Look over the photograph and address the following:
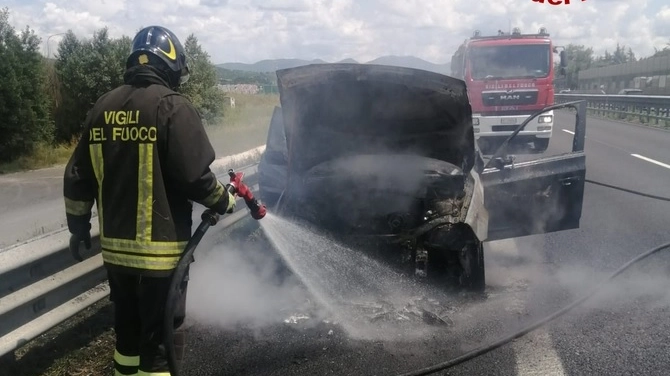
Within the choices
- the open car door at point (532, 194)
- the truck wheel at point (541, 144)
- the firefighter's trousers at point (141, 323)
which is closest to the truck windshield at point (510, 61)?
the truck wheel at point (541, 144)

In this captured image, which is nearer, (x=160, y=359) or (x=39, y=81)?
(x=160, y=359)

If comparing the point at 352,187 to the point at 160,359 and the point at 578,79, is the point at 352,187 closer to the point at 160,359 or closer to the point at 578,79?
the point at 160,359

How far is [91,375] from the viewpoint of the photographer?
12.4ft

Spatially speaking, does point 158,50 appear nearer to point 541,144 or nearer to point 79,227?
point 79,227

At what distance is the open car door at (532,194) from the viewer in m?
5.85

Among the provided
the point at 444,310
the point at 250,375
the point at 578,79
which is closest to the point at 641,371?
the point at 444,310

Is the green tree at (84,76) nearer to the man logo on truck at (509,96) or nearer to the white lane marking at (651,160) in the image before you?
the man logo on truck at (509,96)

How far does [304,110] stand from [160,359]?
109 inches

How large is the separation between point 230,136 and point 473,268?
57.6ft

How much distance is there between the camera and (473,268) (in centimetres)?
498

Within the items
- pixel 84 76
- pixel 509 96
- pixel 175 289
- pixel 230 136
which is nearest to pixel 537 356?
pixel 175 289

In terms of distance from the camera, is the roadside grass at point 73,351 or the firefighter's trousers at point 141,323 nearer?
the firefighter's trousers at point 141,323

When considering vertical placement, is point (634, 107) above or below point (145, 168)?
below

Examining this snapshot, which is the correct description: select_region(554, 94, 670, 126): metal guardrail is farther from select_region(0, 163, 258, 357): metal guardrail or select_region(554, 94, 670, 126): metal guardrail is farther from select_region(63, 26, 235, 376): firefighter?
select_region(63, 26, 235, 376): firefighter
